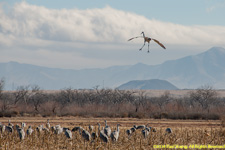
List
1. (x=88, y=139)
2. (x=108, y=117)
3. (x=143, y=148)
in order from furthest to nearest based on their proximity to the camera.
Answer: (x=108, y=117) → (x=88, y=139) → (x=143, y=148)

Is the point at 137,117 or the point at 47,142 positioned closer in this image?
the point at 47,142

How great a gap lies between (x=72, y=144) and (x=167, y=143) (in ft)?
13.1

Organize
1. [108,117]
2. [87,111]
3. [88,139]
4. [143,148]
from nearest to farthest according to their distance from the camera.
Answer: [143,148] < [88,139] < [108,117] < [87,111]

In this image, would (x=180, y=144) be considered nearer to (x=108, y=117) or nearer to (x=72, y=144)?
(x=72, y=144)

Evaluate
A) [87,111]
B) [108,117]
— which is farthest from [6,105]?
[108,117]

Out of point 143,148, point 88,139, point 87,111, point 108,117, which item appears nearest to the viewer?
point 143,148

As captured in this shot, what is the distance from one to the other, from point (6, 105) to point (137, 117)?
1677cm

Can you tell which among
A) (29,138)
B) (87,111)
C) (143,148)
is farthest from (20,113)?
(143,148)

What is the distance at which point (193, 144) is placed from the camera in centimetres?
1827

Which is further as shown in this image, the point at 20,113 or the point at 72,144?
the point at 20,113

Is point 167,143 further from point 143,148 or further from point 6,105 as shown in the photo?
point 6,105

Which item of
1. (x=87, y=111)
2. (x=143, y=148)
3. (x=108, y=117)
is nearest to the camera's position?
(x=143, y=148)

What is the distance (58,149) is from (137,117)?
30.7 meters

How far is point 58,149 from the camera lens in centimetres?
1691
